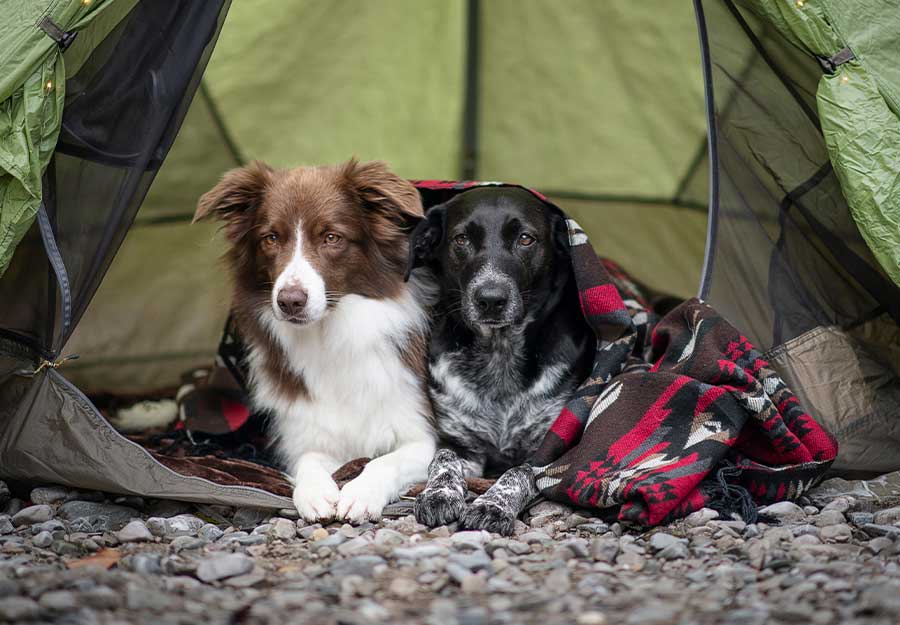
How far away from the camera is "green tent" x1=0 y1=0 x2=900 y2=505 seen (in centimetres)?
327

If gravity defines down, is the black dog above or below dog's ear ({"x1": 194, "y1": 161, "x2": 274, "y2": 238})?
below

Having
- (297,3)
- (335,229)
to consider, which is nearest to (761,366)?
(335,229)

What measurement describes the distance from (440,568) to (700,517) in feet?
3.22

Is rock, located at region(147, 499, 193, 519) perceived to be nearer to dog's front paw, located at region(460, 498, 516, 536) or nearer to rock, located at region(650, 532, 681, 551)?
dog's front paw, located at region(460, 498, 516, 536)

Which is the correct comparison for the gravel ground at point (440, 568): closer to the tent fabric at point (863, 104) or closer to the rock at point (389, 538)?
the rock at point (389, 538)

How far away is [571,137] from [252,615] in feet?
13.1

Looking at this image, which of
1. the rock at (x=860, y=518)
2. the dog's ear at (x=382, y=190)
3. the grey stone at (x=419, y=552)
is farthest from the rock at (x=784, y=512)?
the dog's ear at (x=382, y=190)

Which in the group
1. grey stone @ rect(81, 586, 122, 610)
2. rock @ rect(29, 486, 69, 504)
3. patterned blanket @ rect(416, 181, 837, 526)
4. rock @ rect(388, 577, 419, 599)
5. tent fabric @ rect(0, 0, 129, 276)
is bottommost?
rock @ rect(29, 486, 69, 504)

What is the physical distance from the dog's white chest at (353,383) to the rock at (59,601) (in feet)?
4.90

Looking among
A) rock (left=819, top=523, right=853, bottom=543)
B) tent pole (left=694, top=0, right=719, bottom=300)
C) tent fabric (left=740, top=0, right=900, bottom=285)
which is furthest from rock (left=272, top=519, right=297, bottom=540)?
tent fabric (left=740, top=0, right=900, bottom=285)

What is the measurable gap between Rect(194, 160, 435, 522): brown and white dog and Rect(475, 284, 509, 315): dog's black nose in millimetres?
395

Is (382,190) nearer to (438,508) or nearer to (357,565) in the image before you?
(438,508)

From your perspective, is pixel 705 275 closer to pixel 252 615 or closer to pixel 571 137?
pixel 571 137

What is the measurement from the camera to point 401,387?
369 cm
